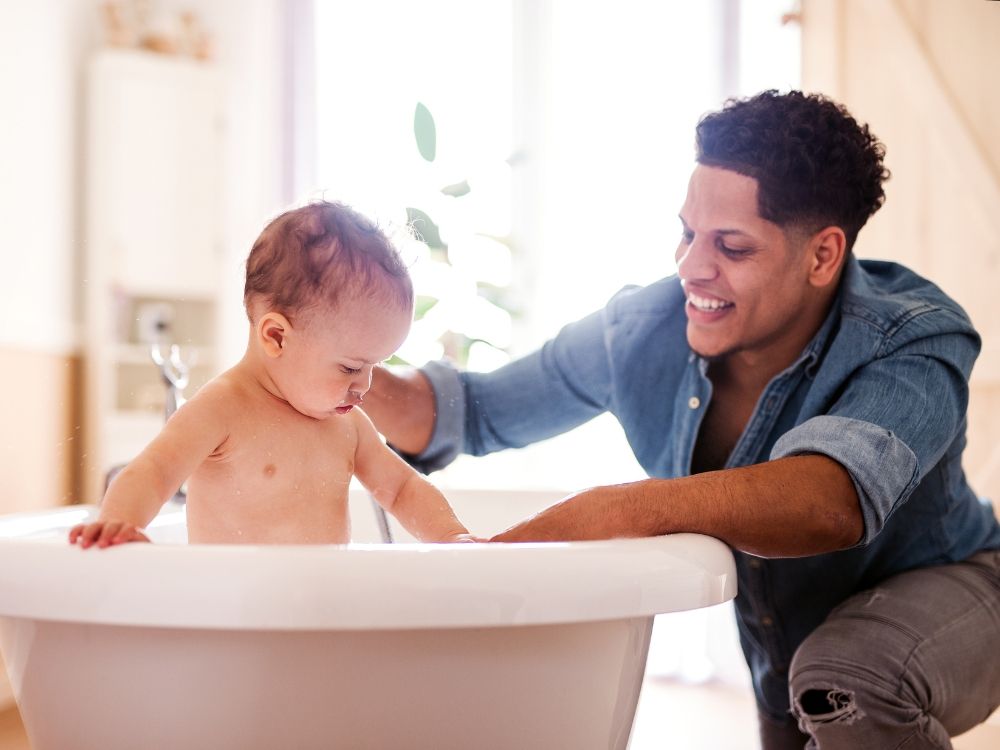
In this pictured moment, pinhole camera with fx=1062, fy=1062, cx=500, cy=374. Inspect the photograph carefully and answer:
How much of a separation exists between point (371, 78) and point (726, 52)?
1.19 m

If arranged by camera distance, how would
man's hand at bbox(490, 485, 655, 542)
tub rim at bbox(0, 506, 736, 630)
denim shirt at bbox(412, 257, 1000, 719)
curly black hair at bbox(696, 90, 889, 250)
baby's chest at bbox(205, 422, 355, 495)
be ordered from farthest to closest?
curly black hair at bbox(696, 90, 889, 250) < denim shirt at bbox(412, 257, 1000, 719) < baby's chest at bbox(205, 422, 355, 495) < man's hand at bbox(490, 485, 655, 542) < tub rim at bbox(0, 506, 736, 630)

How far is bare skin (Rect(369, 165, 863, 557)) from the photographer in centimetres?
111

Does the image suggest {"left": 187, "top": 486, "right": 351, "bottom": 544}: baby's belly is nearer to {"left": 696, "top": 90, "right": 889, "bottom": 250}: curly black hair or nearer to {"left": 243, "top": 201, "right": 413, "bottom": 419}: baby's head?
{"left": 243, "top": 201, "right": 413, "bottom": 419}: baby's head

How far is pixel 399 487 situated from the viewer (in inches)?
51.1

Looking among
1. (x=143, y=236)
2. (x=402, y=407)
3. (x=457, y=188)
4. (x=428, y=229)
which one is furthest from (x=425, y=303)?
(x=402, y=407)

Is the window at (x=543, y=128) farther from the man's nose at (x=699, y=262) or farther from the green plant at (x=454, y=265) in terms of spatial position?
the man's nose at (x=699, y=262)

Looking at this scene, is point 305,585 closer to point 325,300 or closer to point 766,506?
point 325,300

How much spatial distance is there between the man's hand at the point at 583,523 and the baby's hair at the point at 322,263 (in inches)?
11.2

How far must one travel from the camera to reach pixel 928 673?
1.32 m

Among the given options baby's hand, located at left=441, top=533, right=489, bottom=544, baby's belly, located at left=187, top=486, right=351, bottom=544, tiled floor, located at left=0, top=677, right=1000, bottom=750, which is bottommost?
tiled floor, located at left=0, top=677, right=1000, bottom=750

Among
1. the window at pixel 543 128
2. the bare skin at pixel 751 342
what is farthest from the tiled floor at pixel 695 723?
the bare skin at pixel 751 342

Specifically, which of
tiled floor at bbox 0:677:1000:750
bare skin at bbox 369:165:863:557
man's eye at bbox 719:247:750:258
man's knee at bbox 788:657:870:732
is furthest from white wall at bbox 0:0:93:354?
man's knee at bbox 788:657:870:732

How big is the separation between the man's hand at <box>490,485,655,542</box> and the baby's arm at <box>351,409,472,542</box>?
0.75ft

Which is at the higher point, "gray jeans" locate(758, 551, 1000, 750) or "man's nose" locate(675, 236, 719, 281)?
"man's nose" locate(675, 236, 719, 281)
